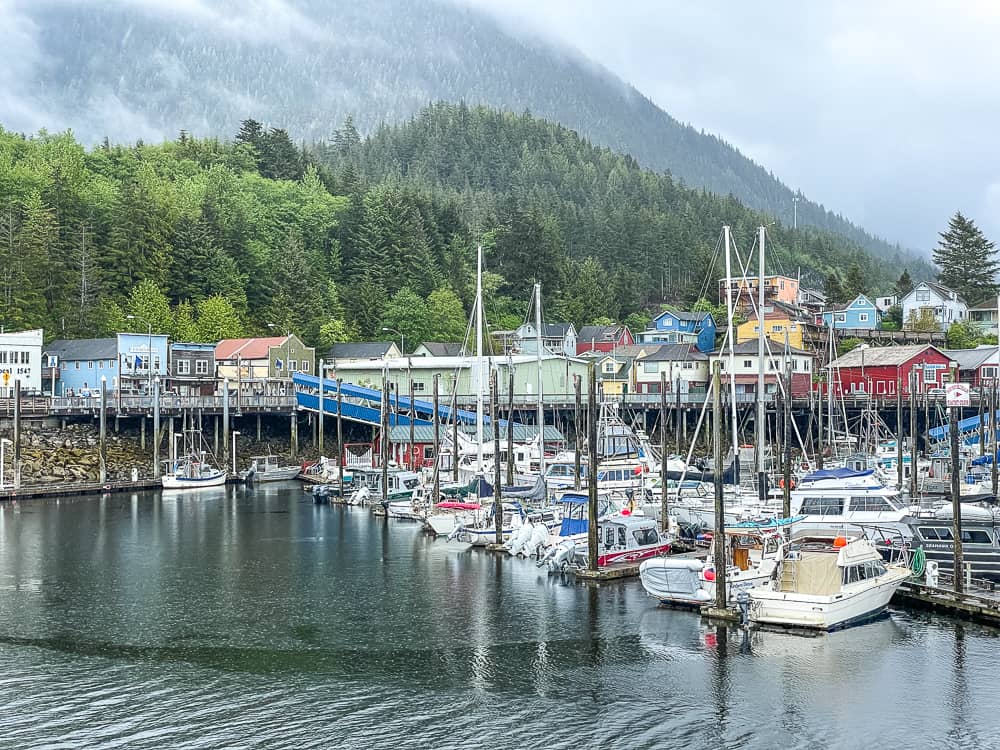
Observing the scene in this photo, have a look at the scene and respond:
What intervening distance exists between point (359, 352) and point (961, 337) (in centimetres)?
6883

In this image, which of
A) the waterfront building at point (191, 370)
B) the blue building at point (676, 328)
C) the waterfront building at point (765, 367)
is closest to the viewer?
the waterfront building at point (191, 370)

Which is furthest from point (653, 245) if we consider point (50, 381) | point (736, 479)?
point (736, 479)

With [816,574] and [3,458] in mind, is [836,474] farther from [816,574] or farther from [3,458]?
[3,458]

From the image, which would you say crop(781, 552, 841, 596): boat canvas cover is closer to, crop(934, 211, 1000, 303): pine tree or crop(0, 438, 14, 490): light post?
crop(0, 438, 14, 490): light post

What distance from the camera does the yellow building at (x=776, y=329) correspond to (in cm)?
11388

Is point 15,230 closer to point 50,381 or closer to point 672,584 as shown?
point 50,381

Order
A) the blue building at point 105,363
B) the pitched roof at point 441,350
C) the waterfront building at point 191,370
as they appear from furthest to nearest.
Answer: the pitched roof at point 441,350, the waterfront building at point 191,370, the blue building at point 105,363

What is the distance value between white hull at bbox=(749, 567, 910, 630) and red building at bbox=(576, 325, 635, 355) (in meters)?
96.1

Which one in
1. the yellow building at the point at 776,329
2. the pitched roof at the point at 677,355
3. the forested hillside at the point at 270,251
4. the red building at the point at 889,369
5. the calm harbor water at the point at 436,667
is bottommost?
the calm harbor water at the point at 436,667

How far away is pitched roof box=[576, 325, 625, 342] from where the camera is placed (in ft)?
444

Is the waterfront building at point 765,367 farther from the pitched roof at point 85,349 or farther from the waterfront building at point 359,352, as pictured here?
the pitched roof at point 85,349

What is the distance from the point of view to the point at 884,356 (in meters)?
98.6

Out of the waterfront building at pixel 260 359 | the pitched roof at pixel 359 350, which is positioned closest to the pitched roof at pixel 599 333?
the pitched roof at pixel 359 350

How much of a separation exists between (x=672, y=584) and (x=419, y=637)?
8678mm
